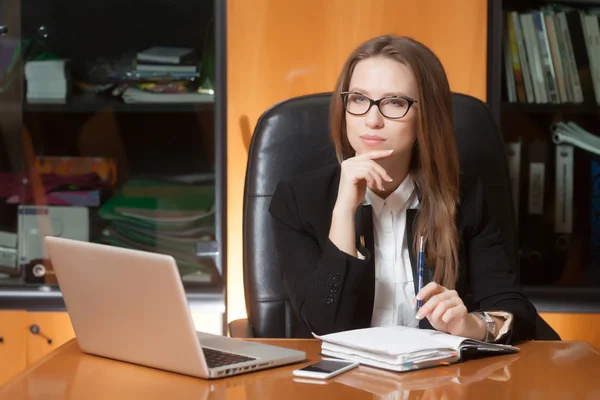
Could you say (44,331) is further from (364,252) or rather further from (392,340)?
(392,340)

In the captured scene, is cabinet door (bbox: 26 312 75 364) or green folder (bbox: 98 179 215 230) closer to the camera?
cabinet door (bbox: 26 312 75 364)

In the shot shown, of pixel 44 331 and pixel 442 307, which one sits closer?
pixel 442 307

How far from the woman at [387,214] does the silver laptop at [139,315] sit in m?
0.38

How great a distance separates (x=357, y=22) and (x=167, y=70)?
55 cm

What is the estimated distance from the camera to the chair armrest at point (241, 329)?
5.11 feet

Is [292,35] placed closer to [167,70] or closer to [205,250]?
[167,70]

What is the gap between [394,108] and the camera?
1558mm

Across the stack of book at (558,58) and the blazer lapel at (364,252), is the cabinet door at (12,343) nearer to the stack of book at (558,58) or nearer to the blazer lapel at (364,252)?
the blazer lapel at (364,252)

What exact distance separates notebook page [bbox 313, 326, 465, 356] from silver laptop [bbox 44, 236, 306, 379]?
7 centimetres

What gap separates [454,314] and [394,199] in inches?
18.7

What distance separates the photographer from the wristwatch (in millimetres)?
1330

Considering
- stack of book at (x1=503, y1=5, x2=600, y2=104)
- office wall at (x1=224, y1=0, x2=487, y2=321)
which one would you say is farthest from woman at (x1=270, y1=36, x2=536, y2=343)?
stack of book at (x1=503, y1=5, x2=600, y2=104)

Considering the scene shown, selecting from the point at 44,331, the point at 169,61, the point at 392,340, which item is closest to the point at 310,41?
the point at 169,61

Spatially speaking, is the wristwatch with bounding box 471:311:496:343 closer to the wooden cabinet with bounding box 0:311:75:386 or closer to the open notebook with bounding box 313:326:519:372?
the open notebook with bounding box 313:326:519:372
